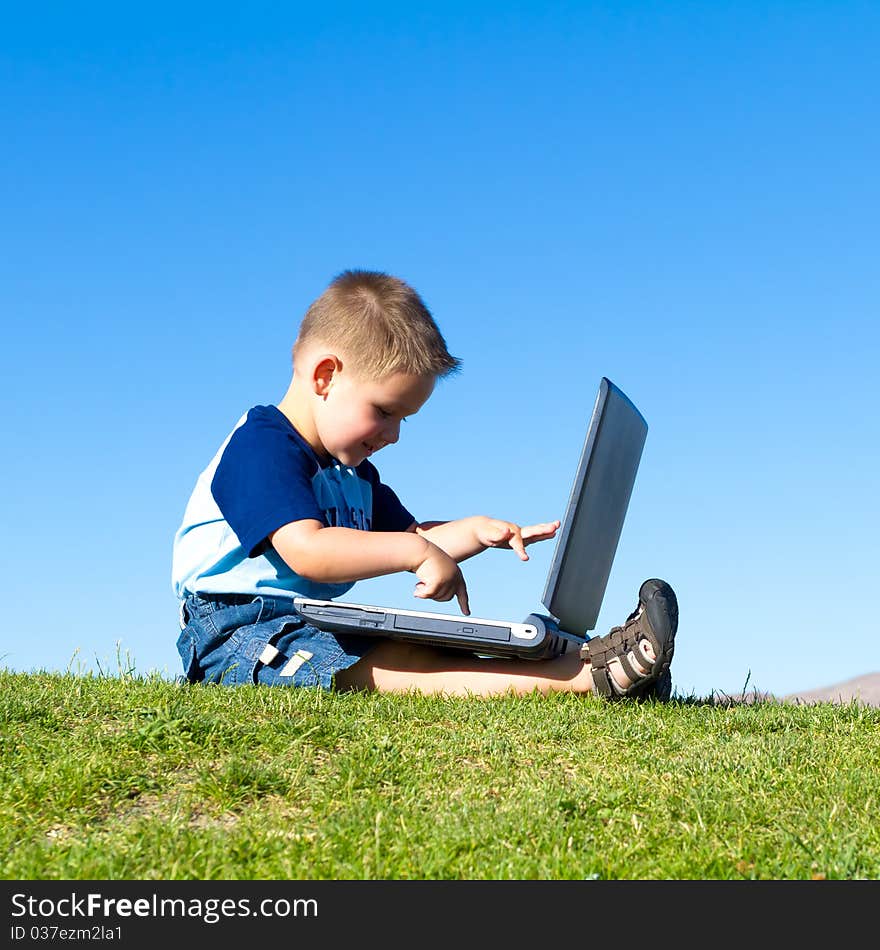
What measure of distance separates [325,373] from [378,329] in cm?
38

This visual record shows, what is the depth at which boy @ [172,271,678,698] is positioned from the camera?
199 inches

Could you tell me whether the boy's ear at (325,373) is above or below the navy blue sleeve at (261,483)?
above

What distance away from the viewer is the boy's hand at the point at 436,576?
196 inches

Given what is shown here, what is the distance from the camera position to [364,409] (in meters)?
5.75

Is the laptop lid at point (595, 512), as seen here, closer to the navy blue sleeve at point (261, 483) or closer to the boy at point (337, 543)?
the boy at point (337, 543)

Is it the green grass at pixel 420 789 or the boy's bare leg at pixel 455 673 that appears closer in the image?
the green grass at pixel 420 789

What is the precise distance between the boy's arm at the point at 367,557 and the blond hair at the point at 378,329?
3.51 ft

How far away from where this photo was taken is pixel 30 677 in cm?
620

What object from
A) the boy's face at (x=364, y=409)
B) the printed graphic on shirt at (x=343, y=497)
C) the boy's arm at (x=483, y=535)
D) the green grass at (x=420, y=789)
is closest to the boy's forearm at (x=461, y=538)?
the boy's arm at (x=483, y=535)

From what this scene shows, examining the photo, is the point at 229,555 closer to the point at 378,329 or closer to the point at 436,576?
the point at 436,576

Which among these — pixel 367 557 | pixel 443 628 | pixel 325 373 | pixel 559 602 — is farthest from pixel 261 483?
pixel 559 602

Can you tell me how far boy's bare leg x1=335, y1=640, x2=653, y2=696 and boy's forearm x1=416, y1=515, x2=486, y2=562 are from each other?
693 millimetres
